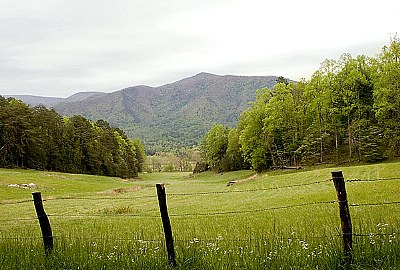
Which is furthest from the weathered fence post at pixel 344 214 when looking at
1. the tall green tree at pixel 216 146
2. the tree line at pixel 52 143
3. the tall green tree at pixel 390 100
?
the tall green tree at pixel 216 146

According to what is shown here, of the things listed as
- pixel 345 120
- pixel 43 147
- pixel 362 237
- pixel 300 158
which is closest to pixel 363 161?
pixel 345 120

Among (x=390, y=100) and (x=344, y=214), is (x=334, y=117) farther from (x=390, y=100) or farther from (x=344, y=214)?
(x=344, y=214)

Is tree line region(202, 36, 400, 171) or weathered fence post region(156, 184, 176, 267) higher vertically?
tree line region(202, 36, 400, 171)

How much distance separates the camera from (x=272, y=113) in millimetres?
61750

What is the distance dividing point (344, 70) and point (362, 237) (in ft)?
181

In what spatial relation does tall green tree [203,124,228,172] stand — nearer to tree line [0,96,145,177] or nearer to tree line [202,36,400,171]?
tree line [0,96,145,177]

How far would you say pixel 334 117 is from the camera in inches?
2233

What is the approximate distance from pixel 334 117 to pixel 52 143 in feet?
170

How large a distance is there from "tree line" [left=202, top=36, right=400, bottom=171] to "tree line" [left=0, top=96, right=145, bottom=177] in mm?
35205

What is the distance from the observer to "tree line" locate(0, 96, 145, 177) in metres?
67.0

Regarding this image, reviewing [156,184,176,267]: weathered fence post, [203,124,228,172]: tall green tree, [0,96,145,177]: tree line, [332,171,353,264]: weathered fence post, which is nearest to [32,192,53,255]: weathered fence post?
[156,184,176,267]: weathered fence post

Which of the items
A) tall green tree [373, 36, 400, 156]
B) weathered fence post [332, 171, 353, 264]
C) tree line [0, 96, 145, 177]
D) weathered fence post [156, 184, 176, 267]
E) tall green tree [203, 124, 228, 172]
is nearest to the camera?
weathered fence post [332, 171, 353, 264]

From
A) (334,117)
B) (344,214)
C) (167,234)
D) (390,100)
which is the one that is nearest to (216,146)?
(334,117)

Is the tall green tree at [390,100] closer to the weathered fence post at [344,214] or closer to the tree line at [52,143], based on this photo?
the weathered fence post at [344,214]
